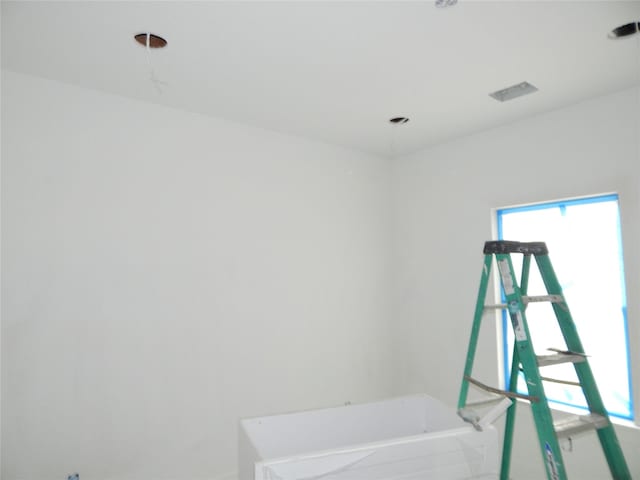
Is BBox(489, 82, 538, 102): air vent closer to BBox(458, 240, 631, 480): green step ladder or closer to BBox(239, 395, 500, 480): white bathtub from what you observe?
BBox(458, 240, 631, 480): green step ladder

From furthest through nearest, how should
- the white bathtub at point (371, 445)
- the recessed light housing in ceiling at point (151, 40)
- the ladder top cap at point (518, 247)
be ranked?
1. the recessed light housing in ceiling at point (151, 40)
2. the ladder top cap at point (518, 247)
3. the white bathtub at point (371, 445)

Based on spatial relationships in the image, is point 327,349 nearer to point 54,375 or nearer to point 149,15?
point 54,375

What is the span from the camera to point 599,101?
9.16 feet

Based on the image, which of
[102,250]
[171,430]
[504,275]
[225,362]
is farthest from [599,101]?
[171,430]

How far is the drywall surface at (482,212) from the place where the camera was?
104 inches

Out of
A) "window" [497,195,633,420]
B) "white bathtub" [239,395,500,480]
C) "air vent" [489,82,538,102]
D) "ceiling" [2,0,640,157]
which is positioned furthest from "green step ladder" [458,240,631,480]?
"air vent" [489,82,538,102]

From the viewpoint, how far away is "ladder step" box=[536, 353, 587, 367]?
1.84 meters

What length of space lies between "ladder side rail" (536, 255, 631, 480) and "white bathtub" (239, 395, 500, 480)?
517 mm

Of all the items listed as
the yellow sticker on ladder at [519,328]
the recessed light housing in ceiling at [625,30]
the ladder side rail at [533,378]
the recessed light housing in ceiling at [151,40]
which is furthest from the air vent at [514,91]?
the recessed light housing in ceiling at [151,40]

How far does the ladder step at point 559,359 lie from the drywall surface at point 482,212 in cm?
102

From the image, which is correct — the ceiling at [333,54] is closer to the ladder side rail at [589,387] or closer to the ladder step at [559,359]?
the ladder side rail at [589,387]

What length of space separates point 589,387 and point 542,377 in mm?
222

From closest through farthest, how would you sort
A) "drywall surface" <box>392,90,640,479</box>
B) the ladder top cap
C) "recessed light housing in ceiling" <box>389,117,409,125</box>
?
the ladder top cap, "drywall surface" <box>392,90,640,479</box>, "recessed light housing in ceiling" <box>389,117,409,125</box>

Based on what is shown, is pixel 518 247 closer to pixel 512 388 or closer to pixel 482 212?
pixel 512 388
